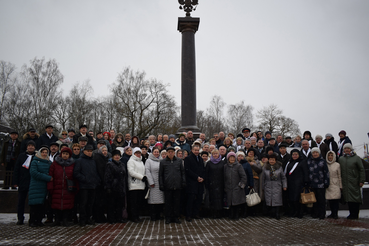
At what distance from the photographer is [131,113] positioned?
Answer: 34219 mm

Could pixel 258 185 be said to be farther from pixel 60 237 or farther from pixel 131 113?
pixel 131 113

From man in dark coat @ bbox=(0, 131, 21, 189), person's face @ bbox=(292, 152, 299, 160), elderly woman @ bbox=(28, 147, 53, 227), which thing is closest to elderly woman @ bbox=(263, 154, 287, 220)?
person's face @ bbox=(292, 152, 299, 160)

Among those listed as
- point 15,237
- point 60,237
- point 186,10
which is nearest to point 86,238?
point 60,237

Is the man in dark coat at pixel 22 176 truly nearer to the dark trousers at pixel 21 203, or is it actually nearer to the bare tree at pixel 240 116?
the dark trousers at pixel 21 203

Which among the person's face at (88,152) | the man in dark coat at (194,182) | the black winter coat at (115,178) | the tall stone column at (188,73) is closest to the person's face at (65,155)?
the person's face at (88,152)

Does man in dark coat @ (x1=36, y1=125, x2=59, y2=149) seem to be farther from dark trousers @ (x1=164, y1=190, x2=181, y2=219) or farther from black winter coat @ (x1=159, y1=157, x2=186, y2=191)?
dark trousers @ (x1=164, y1=190, x2=181, y2=219)

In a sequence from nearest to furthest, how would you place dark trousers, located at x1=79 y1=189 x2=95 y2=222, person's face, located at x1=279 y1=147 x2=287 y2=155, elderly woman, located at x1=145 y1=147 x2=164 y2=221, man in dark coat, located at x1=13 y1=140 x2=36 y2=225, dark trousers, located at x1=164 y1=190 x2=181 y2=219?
dark trousers, located at x1=79 y1=189 x2=95 y2=222, man in dark coat, located at x1=13 y1=140 x2=36 y2=225, dark trousers, located at x1=164 y1=190 x2=181 y2=219, elderly woman, located at x1=145 y1=147 x2=164 y2=221, person's face, located at x1=279 y1=147 x2=287 y2=155

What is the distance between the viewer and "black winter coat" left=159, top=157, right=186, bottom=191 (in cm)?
745

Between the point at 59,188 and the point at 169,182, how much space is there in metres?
2.75

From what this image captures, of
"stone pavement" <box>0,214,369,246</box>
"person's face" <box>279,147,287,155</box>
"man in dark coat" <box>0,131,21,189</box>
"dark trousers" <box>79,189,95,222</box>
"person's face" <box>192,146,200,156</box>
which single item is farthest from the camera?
"man in dark coat" <box>0,131,21,189</box>

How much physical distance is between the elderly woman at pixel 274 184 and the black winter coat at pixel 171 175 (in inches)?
97.9

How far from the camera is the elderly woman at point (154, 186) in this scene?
300 inches

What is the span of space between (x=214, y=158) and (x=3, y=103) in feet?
111

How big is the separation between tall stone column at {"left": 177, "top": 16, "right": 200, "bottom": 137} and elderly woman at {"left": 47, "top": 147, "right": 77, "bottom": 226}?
6830 mm
